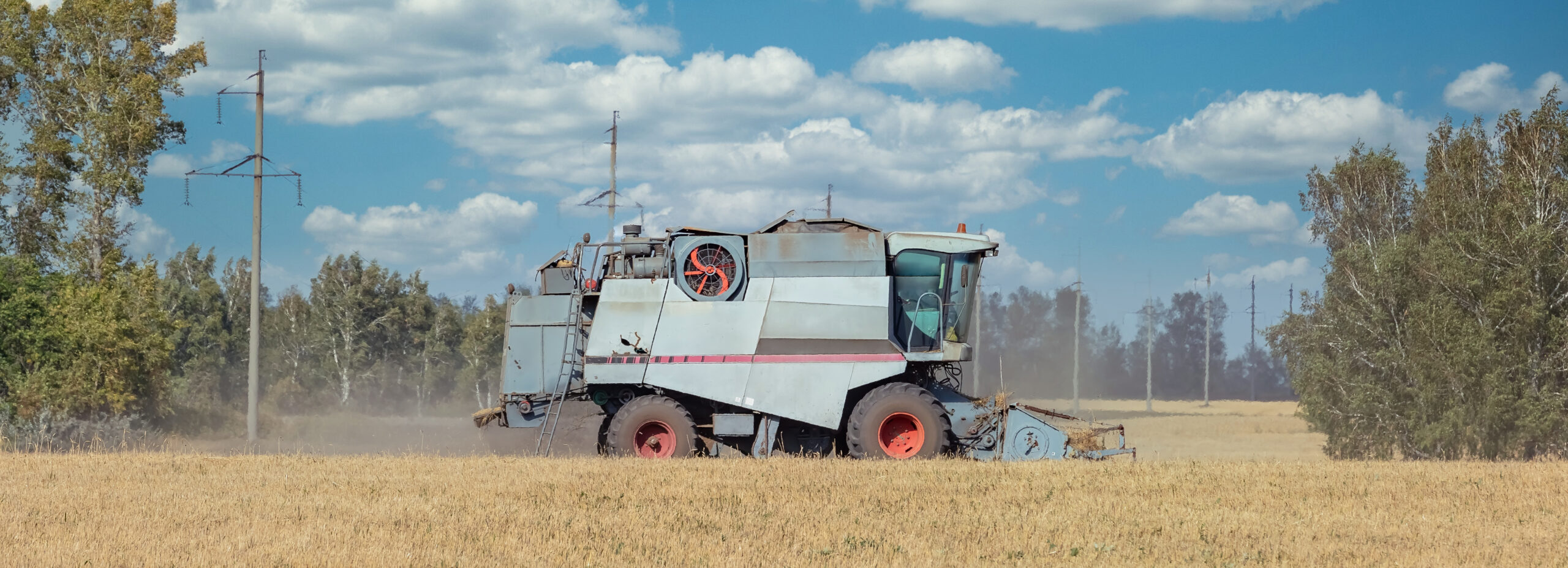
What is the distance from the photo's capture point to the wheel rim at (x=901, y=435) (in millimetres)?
18062

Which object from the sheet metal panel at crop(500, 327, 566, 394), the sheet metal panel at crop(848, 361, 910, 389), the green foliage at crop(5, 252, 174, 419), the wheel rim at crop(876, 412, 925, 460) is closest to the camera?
the wheel rim at crop(876, 412, 925, 460)

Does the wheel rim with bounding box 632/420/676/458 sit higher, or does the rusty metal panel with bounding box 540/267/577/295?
the rusty metal panel with bounding box 540/267/577/295

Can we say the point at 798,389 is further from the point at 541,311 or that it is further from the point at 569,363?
the point at 541,311

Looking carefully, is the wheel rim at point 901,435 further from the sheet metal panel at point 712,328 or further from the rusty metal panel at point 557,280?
the rusty metal panel at point 557,280

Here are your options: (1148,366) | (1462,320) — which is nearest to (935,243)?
(1462,320)

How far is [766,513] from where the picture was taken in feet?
40.0

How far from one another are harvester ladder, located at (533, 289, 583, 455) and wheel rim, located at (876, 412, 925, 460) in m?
4.66

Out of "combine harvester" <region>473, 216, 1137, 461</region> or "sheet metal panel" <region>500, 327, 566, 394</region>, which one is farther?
"sheet metal panel" <region>500, 327, 566, 394</region>

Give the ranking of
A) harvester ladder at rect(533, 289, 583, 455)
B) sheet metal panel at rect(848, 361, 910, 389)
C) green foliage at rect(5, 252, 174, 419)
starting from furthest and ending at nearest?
green foliage at rect(5, 252, 174, 419), harvester ladder at rect(533, 289, 583, 455), sheet metal panel at rect(848, 361, 910, 389)

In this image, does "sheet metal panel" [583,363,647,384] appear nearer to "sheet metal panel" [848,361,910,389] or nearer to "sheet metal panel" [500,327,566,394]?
"sheet metal panel" [500,327,566,394]

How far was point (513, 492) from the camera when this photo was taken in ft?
44.4

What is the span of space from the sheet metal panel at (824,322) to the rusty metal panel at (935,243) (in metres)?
1.13

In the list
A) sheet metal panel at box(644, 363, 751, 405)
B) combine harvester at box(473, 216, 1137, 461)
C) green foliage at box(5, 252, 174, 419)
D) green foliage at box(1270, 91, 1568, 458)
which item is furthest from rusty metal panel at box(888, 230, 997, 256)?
green foliage at box(5, 252, 174, 419)

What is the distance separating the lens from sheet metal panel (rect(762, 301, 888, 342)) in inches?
719
